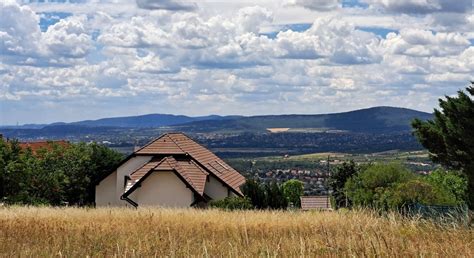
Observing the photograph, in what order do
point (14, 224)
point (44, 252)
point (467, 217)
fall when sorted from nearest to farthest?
point (44, 252), point (467, 217), point (14, 224)

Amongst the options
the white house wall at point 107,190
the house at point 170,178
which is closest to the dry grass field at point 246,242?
the house at point 170,178

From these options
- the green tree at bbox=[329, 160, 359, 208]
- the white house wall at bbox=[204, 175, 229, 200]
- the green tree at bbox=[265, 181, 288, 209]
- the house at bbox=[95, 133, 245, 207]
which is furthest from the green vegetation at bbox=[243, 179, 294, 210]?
the green tree at bbox=[329, 160, 359, 208]

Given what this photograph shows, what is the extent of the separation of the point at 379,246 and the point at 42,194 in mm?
45531

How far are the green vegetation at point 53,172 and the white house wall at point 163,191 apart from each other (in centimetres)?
642

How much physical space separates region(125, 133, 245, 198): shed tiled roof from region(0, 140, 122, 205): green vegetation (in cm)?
551

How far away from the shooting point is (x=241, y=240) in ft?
31.3

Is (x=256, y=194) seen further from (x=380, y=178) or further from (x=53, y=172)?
(x=53, y=172)

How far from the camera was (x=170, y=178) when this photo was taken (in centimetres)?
4794

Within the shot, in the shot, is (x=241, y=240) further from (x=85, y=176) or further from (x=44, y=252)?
(x=85, y=176)

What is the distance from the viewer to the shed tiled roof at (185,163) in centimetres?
4809

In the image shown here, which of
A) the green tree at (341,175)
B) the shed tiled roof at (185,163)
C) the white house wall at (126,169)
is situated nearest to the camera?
the shed tiled roof at (185,163)

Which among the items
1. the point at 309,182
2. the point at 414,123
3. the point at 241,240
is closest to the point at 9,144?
the point at 414,123

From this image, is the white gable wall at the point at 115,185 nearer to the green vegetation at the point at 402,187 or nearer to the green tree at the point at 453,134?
the green vegetation at the point at 402,187

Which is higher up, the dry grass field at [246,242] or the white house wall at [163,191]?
the dry grass field at [246,242]
